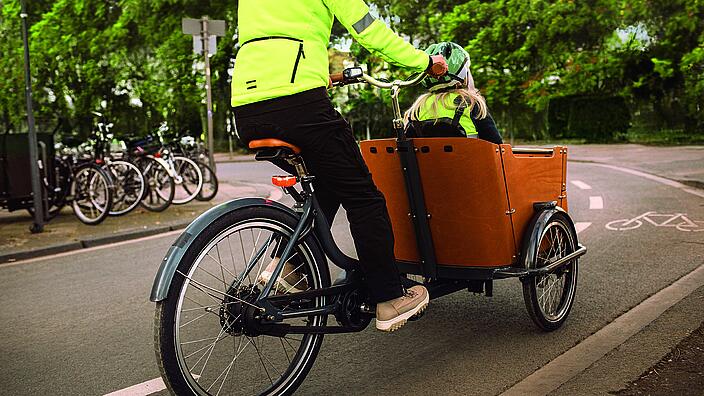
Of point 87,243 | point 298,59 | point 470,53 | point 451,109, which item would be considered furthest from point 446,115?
point 470,53

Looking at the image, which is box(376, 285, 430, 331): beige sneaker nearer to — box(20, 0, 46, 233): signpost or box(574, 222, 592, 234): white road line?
box(574, 222, 592, 234): white road line

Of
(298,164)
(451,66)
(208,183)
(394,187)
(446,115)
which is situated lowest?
(208,183)

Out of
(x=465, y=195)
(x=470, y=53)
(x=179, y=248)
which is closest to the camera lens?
(x=179, y=248)

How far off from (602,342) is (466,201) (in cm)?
100

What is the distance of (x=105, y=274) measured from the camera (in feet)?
20.8

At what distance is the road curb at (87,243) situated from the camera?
7.34 m

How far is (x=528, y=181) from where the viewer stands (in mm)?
4102

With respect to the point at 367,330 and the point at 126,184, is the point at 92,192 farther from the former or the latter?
the point at 367,330

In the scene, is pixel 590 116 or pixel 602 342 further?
pixel 590 116

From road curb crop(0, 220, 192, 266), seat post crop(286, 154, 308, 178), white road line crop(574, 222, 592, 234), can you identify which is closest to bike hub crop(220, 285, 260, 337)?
seat post crop(286, 154, 308, 178)

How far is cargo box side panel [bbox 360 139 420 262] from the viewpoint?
12.9ft

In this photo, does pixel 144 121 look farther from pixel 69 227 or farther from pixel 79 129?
pixel 69 227

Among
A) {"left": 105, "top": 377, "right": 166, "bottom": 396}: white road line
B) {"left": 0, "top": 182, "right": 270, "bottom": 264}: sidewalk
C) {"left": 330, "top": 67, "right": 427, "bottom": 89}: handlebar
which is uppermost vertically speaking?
{"left": 330, "top": 67, "right": 427, "bottom": 89}: handlebar

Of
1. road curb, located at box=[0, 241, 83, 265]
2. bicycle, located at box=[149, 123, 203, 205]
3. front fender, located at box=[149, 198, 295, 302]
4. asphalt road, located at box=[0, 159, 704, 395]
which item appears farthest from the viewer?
bicycle, located at box=[149, 123, 203, 205]
